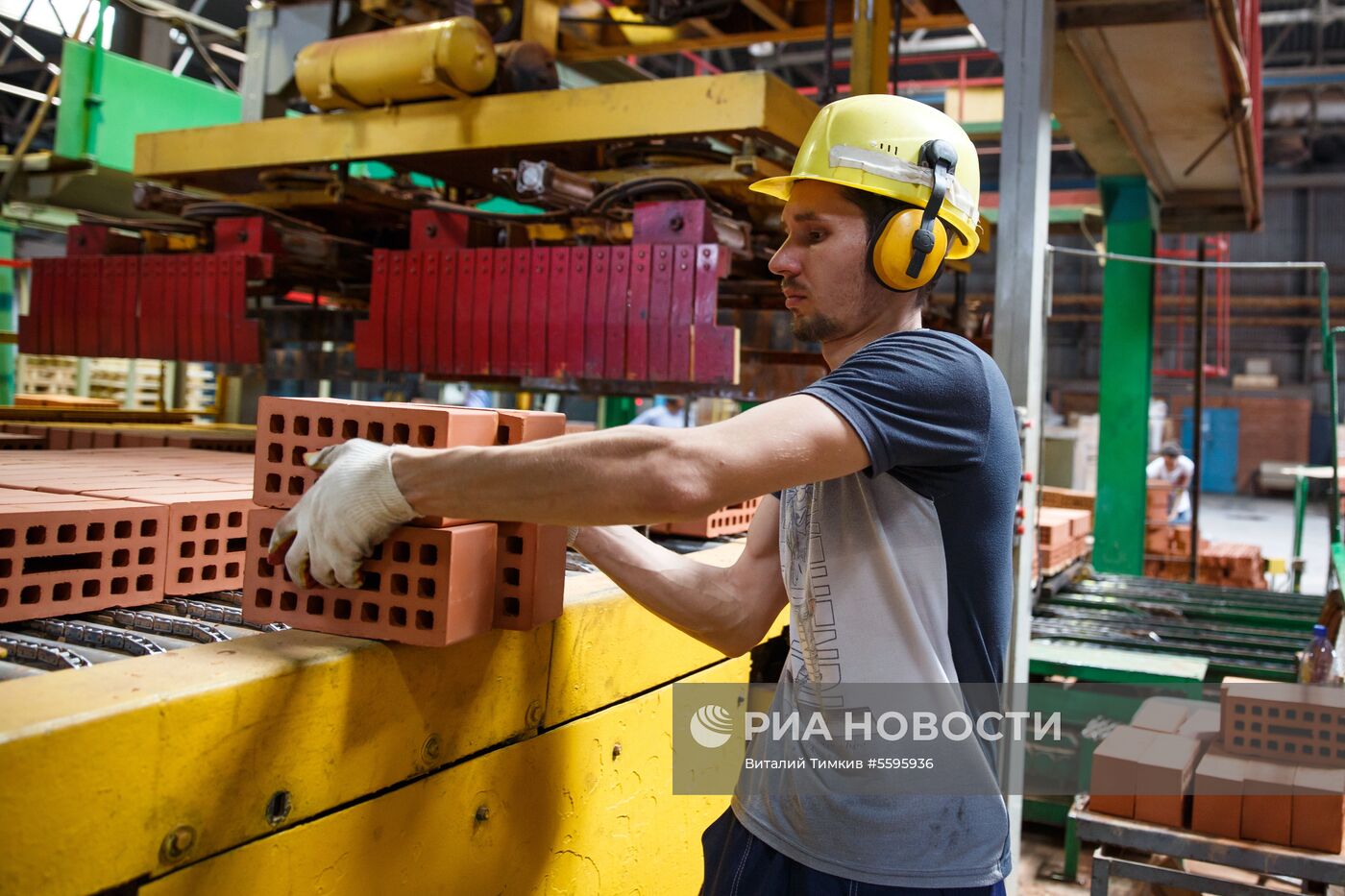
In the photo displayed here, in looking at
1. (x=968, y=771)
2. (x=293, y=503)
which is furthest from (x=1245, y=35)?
(x=293, y=503)

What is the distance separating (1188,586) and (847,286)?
652 cm

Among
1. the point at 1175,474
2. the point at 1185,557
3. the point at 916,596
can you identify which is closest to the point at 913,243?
Answer: the point at 916,596

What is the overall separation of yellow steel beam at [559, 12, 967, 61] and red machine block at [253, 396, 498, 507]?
407 cm

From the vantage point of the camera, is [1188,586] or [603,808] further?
[1188,586]

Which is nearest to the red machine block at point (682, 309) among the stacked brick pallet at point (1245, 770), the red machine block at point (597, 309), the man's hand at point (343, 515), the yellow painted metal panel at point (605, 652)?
the red machine block at point (597, 309)

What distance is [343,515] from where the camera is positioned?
1751mm

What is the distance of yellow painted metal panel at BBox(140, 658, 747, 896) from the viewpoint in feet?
5.82

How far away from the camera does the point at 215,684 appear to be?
159 centimetres

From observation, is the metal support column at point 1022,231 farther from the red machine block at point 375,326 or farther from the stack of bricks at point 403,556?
the stack of bricks at point 403,556

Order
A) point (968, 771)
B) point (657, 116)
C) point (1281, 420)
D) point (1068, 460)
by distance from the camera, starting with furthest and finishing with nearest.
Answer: point (1281, 420), point (1068, 460), point (657, 116), point (968, 771)

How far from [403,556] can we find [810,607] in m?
0.73

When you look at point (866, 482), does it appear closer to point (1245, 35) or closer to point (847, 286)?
point (847, 286)

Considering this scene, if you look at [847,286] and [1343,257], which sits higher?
[1343,257]

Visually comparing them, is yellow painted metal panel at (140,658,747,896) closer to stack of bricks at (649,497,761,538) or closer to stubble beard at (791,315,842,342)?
stack of bricks at (649,497,761,538)
